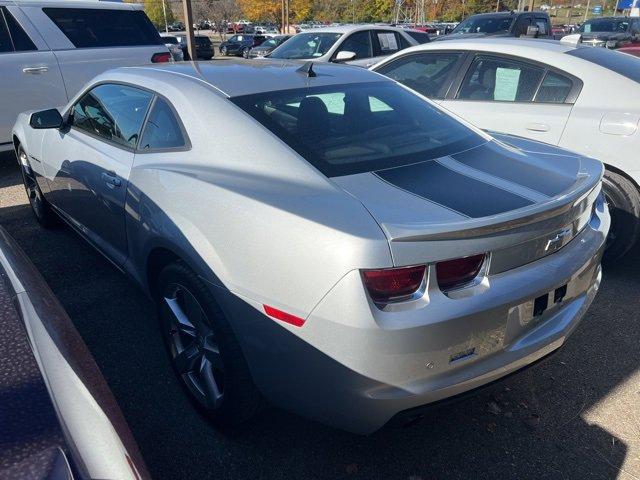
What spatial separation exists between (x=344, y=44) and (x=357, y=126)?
7.72 metres

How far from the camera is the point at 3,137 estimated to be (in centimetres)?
619

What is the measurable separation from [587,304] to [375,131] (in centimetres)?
126

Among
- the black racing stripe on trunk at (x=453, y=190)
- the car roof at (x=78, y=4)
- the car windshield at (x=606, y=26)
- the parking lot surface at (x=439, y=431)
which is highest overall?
the car roof at (x=78, y=4)

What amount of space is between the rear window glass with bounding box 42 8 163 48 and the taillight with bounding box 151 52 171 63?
231 mm

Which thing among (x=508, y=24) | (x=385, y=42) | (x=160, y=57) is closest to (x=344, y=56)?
(x=385, y=42)

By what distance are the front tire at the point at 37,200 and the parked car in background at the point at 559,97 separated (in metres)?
3.48

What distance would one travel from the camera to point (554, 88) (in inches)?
154

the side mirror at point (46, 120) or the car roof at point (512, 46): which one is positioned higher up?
the car roof at point (512, 46)

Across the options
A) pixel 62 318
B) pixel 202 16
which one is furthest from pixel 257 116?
pixel 202 16

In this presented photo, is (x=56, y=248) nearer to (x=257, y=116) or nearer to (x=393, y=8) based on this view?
(x=257, y=116)

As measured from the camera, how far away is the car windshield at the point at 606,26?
750 inches

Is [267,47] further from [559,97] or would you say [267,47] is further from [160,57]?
[559,97]

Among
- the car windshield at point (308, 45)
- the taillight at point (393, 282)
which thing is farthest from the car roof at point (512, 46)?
the car windshield at point (308, 45)

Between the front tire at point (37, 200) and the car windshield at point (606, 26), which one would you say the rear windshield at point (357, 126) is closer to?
the front tire at point (37, 200)
